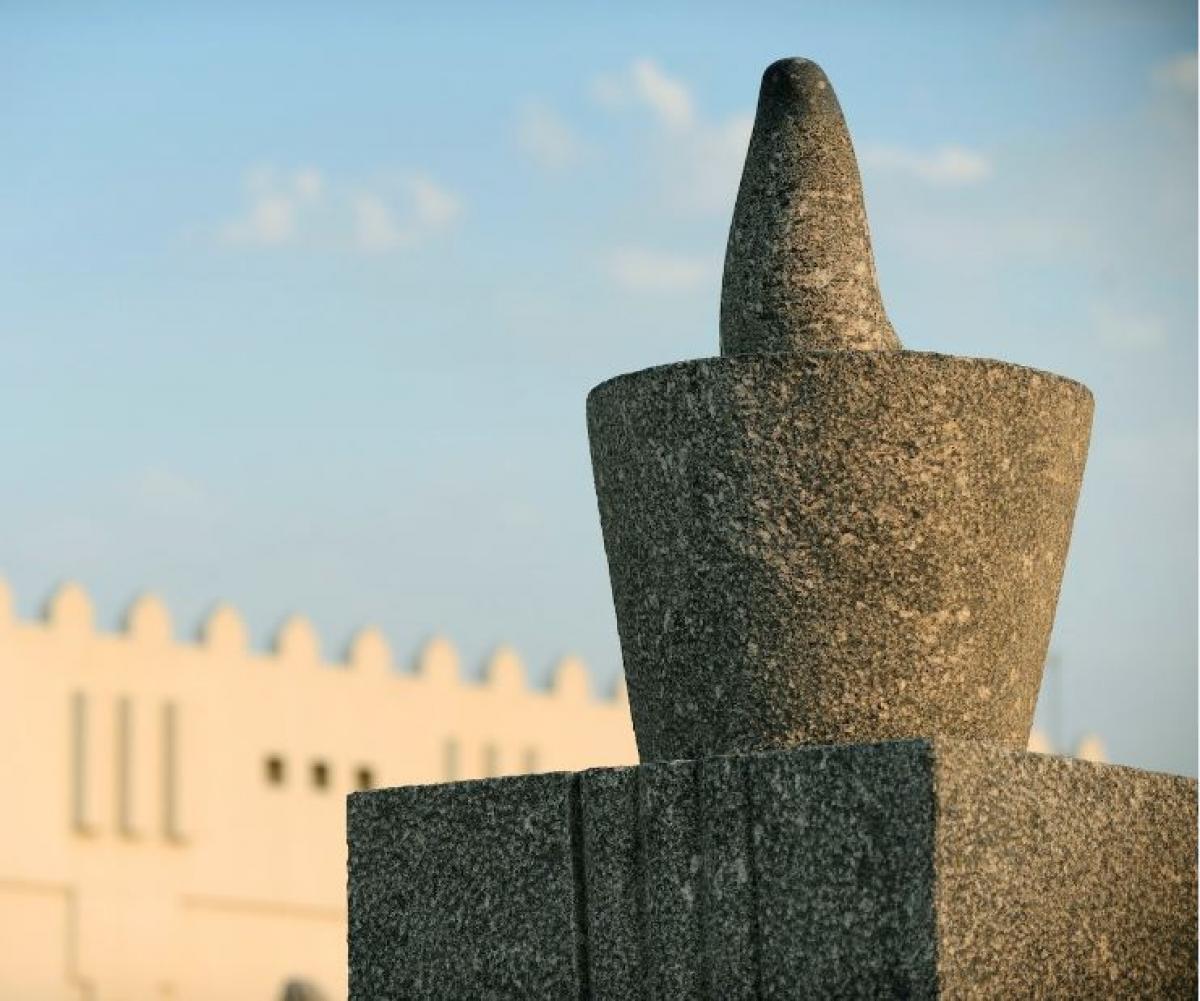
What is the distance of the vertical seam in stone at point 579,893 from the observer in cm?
479

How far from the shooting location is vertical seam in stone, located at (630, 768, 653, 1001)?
469 centimetres

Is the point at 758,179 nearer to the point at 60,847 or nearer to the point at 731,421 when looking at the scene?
the point at 731,421

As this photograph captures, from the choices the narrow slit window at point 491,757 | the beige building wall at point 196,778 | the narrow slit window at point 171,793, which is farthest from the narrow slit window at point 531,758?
the narrow slit window at point 171,793

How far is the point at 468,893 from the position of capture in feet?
16.3

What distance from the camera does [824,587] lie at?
4.79 meters

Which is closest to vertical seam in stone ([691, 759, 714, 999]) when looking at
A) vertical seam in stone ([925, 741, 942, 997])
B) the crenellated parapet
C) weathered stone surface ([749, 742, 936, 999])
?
weathered stone surface ([749, 742, 936, 999])

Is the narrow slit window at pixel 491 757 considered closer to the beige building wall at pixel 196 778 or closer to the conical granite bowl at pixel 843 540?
the beige building wall at pixel 196 778

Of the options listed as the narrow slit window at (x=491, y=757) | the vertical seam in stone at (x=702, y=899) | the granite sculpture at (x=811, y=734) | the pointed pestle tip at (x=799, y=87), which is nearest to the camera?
the granite sculpture at (x=811, y=734)

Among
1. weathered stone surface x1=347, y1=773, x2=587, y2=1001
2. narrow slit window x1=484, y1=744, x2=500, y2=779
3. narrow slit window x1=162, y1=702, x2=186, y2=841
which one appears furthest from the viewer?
narrow slit window x1=484, y1=744, x2=500, y2=779

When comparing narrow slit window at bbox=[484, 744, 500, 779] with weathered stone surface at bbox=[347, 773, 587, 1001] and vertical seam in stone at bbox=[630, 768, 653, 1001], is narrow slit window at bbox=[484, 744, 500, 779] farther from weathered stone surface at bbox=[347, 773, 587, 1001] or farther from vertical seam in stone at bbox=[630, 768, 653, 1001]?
vertical seam in stone at bbox=[630, 768, 653, 1001]

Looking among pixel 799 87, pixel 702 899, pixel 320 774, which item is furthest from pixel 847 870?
pixel 320 774

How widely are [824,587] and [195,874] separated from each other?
22787 millimetres

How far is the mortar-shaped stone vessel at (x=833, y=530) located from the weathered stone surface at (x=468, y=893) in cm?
36

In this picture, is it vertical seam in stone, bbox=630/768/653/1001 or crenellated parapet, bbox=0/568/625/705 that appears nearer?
vertical seam in stone, bbox=630/768/653/1001
